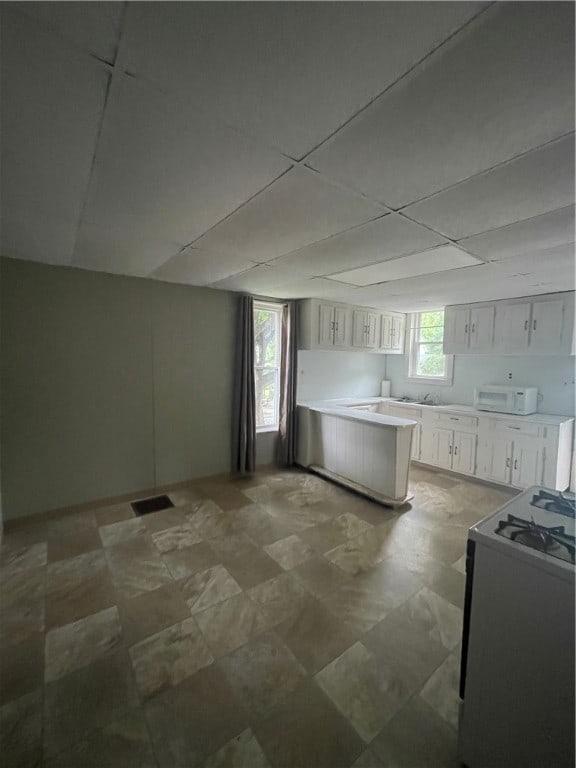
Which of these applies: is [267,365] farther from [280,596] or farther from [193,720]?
[193,720]

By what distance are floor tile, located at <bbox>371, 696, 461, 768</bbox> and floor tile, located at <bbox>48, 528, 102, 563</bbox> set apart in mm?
2355

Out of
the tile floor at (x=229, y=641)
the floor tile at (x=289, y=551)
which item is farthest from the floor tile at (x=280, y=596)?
the floor tile at (x=289, y=551)

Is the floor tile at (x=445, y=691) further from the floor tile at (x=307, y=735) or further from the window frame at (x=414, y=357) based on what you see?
the window frame at (x=414, y=357)

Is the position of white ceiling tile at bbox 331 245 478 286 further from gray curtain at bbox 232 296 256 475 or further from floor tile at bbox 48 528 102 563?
floor tile at bbox 48 528 102 563

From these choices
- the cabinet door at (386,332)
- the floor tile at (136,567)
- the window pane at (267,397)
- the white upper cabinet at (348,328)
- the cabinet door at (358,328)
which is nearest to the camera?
the floor tile at (136,567)

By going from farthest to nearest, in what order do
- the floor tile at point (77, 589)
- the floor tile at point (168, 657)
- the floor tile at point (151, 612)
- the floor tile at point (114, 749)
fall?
the floor tile at point (77, 589), the floor tile at point (151, 612), the floor tile at point (168, 657), the floor tile at point (114, 749)

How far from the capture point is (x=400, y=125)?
40.9 inches

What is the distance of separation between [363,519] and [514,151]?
296cm

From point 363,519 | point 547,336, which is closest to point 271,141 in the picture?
point 363,519

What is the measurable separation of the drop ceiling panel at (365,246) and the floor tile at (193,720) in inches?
99.6

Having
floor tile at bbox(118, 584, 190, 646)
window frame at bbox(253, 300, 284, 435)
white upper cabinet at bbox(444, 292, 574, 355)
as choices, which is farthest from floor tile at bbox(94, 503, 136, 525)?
white upper cabinet at bbox(444, 292, 574, 355)

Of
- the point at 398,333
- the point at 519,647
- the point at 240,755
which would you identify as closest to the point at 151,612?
the point at 240,755

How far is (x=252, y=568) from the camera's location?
2.38 m

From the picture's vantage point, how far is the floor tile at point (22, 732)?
4.06ft
